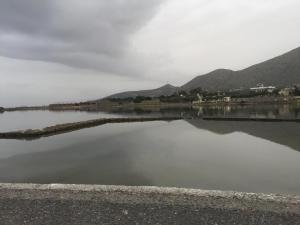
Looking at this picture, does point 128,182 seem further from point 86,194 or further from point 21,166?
point 21,166

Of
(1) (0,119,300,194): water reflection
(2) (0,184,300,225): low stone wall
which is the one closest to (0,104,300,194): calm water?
(1) (0,119,300,194): water reflection

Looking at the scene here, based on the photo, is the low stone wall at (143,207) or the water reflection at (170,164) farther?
the water reflection at (170,164)

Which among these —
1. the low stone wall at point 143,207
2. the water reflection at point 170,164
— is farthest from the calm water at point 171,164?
the low stone wall at point 143,207

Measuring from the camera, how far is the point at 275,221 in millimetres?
6078

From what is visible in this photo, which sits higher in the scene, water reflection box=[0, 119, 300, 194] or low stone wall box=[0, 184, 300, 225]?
low stone wall box=[0, 184, 300, 225]

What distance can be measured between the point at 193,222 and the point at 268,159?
10972 millimetres

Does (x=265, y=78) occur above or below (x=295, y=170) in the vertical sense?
above

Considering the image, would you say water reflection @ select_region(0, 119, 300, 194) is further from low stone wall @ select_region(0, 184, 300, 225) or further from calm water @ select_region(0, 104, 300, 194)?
low stone wall @ select_region(0, 184, 300, 225)

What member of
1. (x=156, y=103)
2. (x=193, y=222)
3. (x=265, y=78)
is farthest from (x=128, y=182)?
(x=265, y=78)

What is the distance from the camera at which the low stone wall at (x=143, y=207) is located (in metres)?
6.33

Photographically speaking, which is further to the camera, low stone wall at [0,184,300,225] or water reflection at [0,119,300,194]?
water reflection at [0,119,300,194]

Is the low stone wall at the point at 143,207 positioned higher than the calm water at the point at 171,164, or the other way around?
the low stone wall at the point at 143,207

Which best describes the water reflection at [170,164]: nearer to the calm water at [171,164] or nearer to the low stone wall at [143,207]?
the calm water at [171,164]

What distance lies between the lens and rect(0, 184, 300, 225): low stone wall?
633 cm
